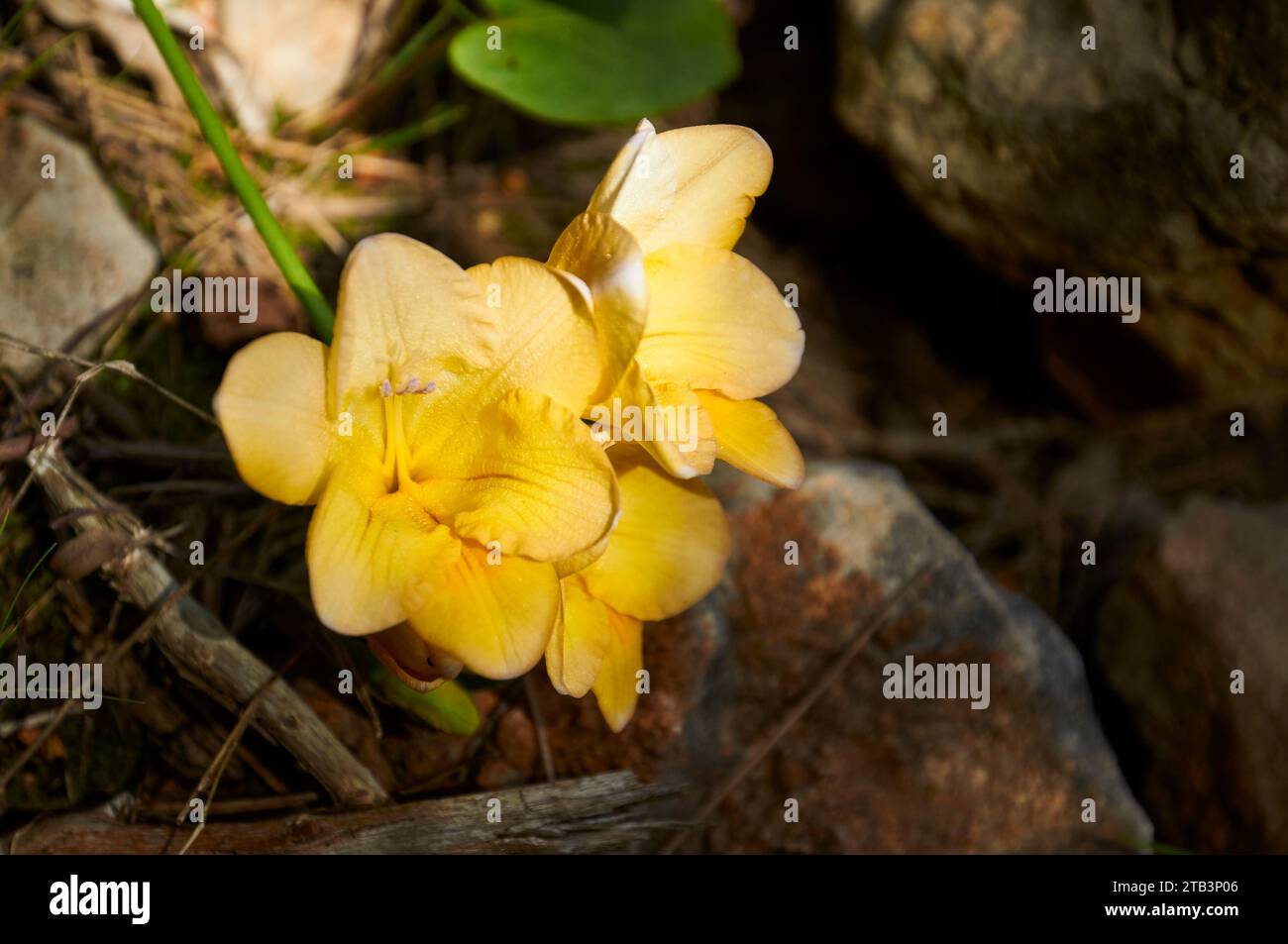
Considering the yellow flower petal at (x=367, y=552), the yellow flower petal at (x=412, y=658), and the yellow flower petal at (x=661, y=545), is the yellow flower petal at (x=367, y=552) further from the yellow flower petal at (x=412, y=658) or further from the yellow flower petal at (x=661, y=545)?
the yellow flower petal at (x=661, y=545)

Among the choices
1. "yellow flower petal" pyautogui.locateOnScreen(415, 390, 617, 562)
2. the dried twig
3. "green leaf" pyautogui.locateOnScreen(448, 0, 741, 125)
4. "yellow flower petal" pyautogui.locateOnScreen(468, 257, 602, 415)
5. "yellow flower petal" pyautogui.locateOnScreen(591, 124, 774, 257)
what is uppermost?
"green leaf" pyautogui.locateOnScreen(448, 0, 741, 125)

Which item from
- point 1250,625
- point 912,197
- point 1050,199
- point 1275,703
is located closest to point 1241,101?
point 1050,199

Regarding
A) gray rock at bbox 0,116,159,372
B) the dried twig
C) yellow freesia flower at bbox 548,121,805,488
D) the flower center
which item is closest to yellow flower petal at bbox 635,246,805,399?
yellow freesia flower at bbox 548,121,805,488

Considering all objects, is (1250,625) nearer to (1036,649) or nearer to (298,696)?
(1036,649)

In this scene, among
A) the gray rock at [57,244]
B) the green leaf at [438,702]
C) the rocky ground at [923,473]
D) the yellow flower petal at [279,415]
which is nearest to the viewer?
the yellow flower petal at [279,415]

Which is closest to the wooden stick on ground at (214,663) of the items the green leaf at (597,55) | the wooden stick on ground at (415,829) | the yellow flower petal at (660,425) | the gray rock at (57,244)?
the wooden stick on ground at (415,829)

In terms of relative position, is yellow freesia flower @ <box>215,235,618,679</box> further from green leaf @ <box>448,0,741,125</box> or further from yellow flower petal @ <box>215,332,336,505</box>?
green leaf @ <box>448,0,741,125</box>

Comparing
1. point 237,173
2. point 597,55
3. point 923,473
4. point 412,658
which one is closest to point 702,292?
point 412,658

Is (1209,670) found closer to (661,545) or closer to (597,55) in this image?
(661,545)
